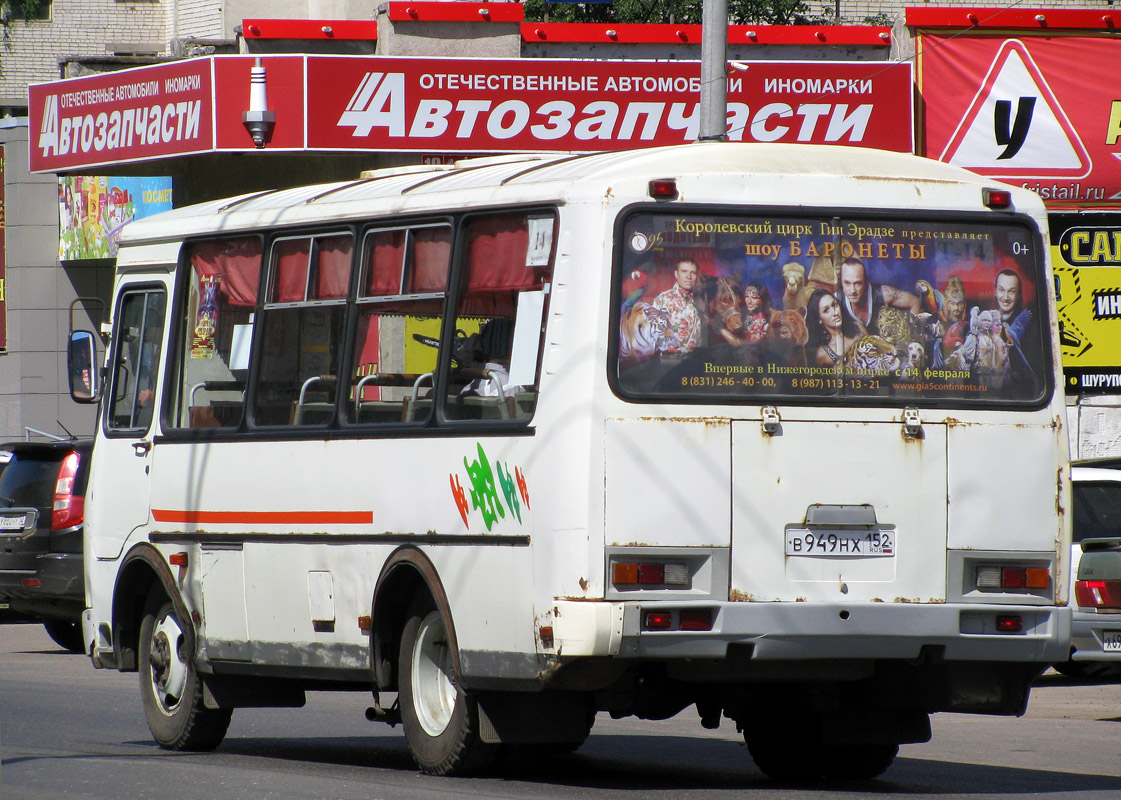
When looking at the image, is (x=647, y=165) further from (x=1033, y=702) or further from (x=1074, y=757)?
(x=1033, y=702)

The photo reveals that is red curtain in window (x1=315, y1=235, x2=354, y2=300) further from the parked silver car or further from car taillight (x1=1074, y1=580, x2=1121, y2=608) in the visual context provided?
the parked silver car

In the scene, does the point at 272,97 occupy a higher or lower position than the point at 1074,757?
higher

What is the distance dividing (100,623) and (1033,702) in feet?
21.7

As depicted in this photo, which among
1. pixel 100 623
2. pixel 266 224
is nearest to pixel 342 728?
pixel 100 623

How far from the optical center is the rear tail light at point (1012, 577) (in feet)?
27.2

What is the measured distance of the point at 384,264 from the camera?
9.31m

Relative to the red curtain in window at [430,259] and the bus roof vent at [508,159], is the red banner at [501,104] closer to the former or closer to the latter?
the bus roof vent at [508,159]

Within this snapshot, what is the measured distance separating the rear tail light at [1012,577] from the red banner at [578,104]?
11.7 metres

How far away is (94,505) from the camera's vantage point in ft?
37.1

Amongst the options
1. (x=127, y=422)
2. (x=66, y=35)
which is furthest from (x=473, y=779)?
(x=66, y=35)

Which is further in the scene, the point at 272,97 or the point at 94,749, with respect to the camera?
the point at 272,97

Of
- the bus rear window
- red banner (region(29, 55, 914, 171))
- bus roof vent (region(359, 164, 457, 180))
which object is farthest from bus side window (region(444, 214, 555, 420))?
red banner (region(29, 55, 914, 171))

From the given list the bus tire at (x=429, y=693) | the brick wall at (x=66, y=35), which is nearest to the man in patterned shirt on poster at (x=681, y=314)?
the bus tire at (x=429, y=693)

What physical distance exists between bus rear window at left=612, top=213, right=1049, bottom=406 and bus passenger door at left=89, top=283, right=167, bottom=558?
3.83 meters
